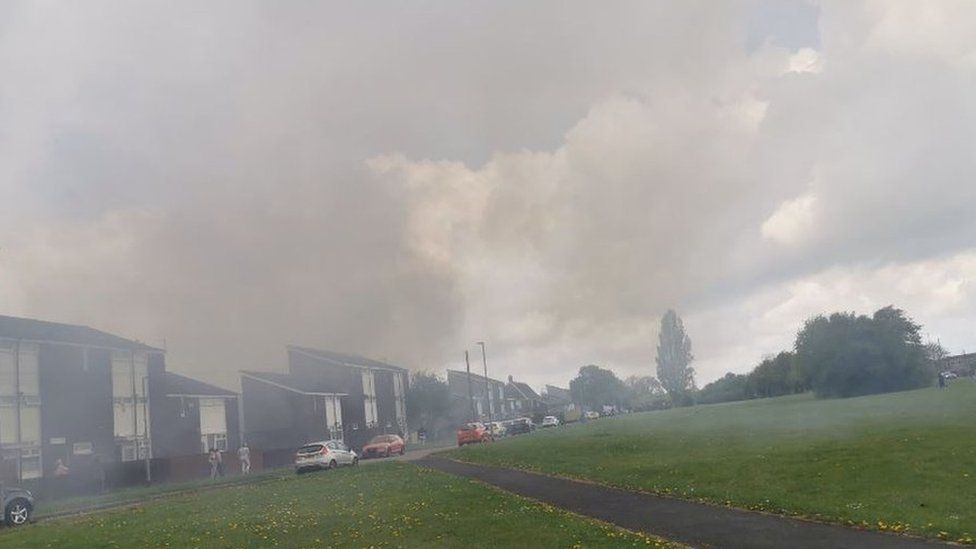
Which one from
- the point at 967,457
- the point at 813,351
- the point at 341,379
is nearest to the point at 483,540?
the point at 967,457

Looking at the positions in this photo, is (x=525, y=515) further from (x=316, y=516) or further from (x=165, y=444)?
(x=165, y=444)

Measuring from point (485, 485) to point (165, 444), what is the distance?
1333 inches

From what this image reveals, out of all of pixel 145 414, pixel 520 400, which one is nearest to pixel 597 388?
pixel 520 400

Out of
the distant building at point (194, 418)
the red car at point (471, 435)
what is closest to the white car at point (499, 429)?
the red car at point (471, 435)

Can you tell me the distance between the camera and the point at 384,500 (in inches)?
808

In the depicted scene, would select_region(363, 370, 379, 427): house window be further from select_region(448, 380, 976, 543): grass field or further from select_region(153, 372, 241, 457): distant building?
select_region(448, 380, 976, 543): grass field

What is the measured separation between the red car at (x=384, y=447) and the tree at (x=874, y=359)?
3008 cm

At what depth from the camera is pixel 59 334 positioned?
44000mm

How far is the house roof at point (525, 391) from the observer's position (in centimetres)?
15605

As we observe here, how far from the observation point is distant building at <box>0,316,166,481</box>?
40031 millimetres

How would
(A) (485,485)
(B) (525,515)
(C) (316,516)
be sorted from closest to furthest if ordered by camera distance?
(B) (525,515)
(C) (316,516)
(A) (485,485)

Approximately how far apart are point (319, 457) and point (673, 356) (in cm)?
7909

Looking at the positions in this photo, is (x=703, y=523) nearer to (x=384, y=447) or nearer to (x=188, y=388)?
(x=384, y=447)

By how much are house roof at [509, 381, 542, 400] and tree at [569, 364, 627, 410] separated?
33.4ft
